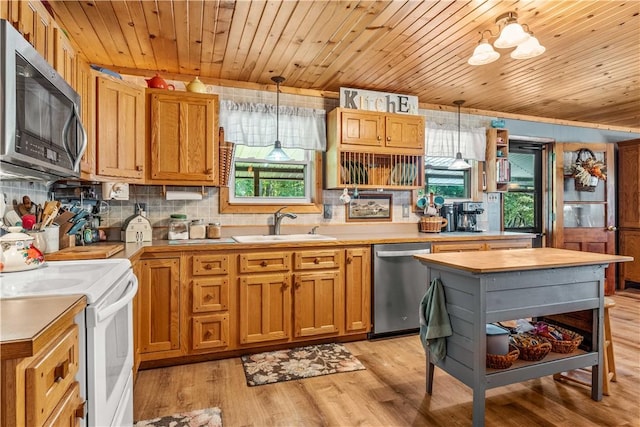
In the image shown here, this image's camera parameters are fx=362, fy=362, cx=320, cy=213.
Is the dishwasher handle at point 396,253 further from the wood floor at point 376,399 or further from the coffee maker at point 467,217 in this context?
the coffee maker at point 467,217

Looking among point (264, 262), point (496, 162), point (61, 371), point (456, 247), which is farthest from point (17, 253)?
point (496, 162)

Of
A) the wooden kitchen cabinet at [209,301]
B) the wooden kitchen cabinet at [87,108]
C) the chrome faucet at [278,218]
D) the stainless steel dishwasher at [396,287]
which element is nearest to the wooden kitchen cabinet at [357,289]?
the stainless steel dishwasher at [396,287]

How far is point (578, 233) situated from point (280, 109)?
4460mm

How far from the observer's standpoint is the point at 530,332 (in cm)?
241

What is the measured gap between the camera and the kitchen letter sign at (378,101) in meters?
3.72

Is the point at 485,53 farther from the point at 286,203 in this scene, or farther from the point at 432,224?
the point at 286,203

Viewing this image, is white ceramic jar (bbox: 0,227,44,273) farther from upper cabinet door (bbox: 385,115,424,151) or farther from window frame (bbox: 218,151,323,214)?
upper cabinet door (bbox: 385,115,424,151)

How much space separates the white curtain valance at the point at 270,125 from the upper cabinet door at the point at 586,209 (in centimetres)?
356

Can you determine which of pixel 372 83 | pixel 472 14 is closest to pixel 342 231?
pixel 372 83

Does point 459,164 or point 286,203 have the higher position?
point 459,164

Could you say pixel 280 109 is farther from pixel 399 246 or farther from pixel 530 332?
pixel 530 332

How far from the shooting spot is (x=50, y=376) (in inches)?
36.6

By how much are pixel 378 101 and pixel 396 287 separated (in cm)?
193

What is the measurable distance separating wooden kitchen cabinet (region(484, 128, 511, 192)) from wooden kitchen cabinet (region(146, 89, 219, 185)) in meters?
3.30
